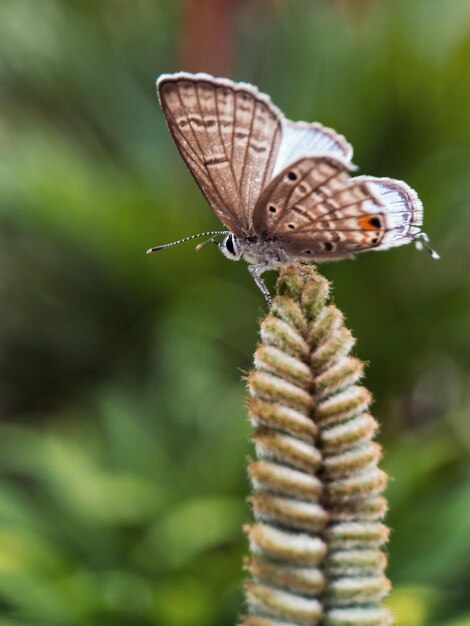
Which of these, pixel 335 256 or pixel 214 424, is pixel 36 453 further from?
pixel 335 256

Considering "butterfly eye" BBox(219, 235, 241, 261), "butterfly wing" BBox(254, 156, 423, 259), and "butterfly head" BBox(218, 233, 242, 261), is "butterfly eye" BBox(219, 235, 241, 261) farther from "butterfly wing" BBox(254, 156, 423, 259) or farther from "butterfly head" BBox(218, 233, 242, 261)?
"butterfly wing" BBox(254, 156, 423, 259)

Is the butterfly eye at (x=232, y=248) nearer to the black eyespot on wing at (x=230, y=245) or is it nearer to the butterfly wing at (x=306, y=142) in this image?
the black eyespot on wing at (x=230, y=245)

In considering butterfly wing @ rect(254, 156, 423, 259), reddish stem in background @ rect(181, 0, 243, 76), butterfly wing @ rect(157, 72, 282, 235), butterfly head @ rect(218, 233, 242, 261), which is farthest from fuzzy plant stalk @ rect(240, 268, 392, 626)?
reddish stem in background @ rect(181, 0, 243, 76)

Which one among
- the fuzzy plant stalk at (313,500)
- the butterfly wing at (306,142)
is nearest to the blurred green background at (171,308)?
the butterfly wing at (306,142)

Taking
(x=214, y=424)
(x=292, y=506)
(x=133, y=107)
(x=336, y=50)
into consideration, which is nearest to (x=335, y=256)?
(x=292, y=506)

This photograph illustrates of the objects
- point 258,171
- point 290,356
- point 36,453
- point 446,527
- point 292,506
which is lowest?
point 292,506

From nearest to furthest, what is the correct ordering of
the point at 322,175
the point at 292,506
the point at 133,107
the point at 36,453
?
the point at 292,506
the point at 322,175
the point at 36,453
the point at 133,107

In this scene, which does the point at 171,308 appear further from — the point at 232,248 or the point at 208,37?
the point at 232,248
